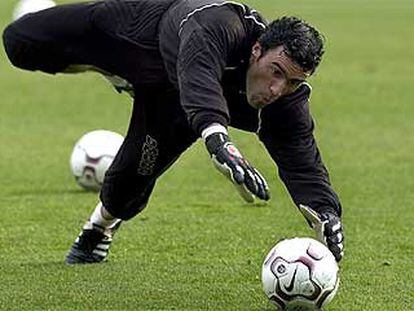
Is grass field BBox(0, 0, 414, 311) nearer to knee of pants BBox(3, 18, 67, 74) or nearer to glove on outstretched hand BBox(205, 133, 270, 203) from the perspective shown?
glove on outstretched hand BBox(205, 133, 270, 203)

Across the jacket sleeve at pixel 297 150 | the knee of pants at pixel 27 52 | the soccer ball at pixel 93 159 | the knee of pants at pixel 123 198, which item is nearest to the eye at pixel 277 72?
the jacket sleeve at pixel 297 150

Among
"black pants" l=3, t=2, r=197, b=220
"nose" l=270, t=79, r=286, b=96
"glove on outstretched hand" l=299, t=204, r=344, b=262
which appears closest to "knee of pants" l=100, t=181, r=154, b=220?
"black pants" l=3, t=2, r=197, b=220

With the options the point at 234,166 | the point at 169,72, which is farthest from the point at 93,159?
the point at 234,166

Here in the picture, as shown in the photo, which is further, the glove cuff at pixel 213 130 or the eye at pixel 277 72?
the eye at pixel 277 72

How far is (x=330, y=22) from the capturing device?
35.7 metres

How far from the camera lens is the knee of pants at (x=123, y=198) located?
967cm

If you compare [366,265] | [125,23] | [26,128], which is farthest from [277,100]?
[26,128]

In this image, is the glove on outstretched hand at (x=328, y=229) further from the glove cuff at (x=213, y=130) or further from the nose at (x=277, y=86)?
the glove cuff at (x=213, y=130)

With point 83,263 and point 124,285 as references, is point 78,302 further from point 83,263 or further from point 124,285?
point 83,263

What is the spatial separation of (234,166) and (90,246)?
2862 mm

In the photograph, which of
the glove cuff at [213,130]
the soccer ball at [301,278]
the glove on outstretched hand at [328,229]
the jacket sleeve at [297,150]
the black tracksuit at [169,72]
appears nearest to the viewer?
the glove cuff at [213,130]

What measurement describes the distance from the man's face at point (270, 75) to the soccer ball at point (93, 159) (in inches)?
205

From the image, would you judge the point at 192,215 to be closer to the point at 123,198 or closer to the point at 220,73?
the point at 123,198

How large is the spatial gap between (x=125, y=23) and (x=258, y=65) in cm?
129
